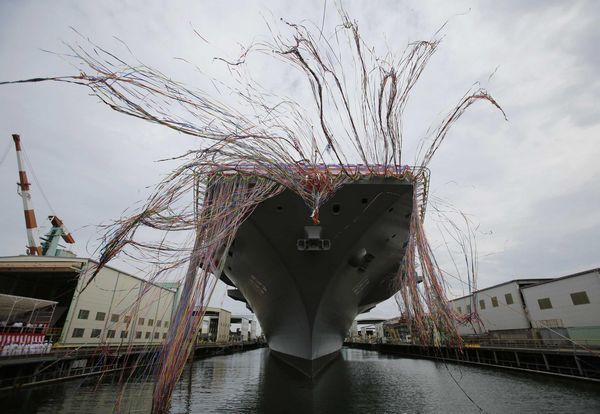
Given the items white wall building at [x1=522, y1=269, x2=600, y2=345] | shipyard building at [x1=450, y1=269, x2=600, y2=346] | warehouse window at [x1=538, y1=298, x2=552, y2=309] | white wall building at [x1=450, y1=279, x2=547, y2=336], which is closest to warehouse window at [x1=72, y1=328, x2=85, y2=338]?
shipyard building at [x1=450, y1=269, x2=600, y2=346]

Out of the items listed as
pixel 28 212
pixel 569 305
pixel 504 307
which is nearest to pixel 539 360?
pixel 569 305

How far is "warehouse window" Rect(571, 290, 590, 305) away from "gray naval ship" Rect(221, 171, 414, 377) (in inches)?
447

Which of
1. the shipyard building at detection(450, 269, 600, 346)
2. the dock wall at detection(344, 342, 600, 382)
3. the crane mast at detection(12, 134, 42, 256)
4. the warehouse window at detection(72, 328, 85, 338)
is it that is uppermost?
the crane mast at detection(12, 134, 42, 256)

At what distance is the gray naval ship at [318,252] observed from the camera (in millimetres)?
7141

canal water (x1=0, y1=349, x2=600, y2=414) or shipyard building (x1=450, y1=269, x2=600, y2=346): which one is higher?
shipyard building (x1=450, y1=269, x2=600, y2=346)

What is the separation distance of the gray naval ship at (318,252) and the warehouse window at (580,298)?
11.4 m

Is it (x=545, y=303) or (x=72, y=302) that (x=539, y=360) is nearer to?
(x=545, y=303)

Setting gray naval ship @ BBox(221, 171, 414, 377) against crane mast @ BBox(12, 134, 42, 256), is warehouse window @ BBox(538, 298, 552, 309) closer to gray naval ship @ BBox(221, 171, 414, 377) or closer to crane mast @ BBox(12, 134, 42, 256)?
gray naval ship @ BBox(221, 171, 414, 377)

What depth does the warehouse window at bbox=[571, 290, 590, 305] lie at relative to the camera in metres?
14.0

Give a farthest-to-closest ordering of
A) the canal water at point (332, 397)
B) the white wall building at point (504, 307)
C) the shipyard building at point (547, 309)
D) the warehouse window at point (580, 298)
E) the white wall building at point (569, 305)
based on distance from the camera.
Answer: the white wall building at point (504, 307) → the warehouse window at point (580, 298) → the shipyard building at point (547, 309) → the white wall building at point (569, 305) → the canal water at point (332, 397)

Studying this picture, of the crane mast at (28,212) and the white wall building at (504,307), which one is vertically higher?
the crane mast at (28,212)

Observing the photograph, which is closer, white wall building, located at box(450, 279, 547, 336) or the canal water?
the canal water

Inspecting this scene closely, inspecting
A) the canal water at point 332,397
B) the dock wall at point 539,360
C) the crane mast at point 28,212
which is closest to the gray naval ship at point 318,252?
the canal water at point 332,397

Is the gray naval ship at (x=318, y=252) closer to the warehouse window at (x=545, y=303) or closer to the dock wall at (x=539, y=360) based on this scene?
the dock wall at (x=539, y=360)
